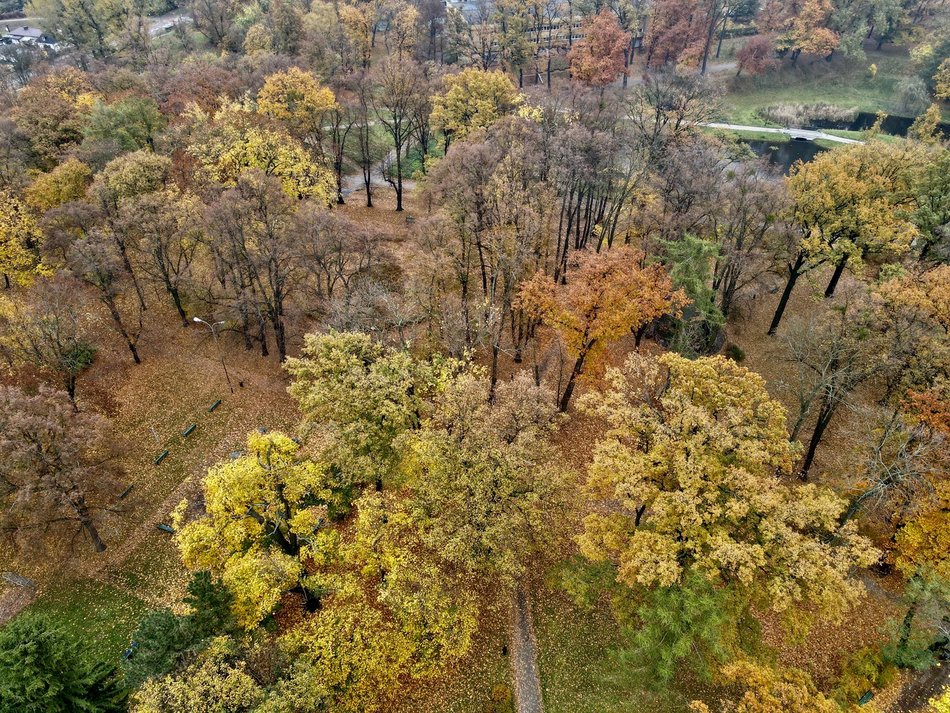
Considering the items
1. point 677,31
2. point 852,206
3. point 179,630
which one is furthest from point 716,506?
point 677,31

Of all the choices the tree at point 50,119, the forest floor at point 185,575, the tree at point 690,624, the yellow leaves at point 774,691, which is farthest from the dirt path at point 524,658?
the tree at point 50,119

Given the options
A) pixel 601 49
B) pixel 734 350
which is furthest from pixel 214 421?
pixel 601 49

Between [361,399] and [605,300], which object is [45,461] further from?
[605,300]

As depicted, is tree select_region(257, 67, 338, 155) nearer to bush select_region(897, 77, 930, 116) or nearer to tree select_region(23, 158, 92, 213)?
tree select_region(23, 158, 92, 213)

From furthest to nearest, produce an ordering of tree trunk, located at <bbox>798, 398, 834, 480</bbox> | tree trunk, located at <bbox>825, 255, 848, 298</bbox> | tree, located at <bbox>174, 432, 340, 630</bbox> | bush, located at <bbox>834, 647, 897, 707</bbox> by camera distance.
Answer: tree trunk, located at <bbox>825, 255, 848, 298</bbox>
tree trunk, located at <bbox>798, 398, 834, 480</bbox>
bush, located at <bbox>834, 647, 897, 707</bbox>
tree, located at <bbox>174, 432, 340, 630</bbox>

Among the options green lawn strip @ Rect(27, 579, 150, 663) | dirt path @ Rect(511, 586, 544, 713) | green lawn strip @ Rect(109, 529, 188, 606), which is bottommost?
green lawn strip @ Rect(27, 579, 150, 663)

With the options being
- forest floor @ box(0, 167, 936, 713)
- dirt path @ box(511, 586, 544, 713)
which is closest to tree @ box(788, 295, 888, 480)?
forest floor @ box(0, 167, 936, 713)

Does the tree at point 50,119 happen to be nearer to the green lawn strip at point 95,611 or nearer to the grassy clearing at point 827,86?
the green lawn strip at point 95,611
